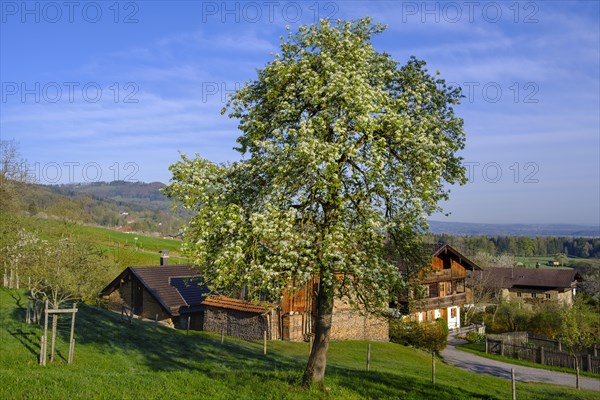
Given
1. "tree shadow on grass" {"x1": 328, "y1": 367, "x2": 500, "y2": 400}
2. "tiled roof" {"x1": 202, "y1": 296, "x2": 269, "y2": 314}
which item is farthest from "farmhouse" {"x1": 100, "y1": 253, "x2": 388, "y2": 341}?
"tree shadow on grass" {"x1": 328, "y1": 367, "x2": 500, "y2": 400}

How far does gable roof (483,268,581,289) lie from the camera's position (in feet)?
284

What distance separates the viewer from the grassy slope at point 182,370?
16.6 meters

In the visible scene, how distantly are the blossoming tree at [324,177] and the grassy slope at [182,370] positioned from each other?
277cm

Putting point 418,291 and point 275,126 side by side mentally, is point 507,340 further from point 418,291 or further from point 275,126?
point 275,126

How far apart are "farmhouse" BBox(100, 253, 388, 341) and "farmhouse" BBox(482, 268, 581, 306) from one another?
159 feet

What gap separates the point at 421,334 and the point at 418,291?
98.3 ft

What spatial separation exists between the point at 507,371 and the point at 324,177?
3401 centimetres

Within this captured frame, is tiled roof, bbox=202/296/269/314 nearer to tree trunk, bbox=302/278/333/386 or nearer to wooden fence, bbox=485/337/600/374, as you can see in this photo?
tree trunk, bbox=302/278/333/386

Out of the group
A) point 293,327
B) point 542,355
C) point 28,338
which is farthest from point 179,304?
point 542,355

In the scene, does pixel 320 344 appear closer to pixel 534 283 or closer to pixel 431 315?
pixel 431 315

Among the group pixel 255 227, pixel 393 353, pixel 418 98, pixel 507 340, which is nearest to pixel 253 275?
pixel 255 227

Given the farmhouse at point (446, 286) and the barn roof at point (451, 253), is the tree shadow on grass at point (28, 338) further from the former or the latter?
the barn roof at point (451, 253)

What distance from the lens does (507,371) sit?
4162 centimetres

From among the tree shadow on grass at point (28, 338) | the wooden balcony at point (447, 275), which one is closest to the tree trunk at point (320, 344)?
the tree shadow on grass at point (28, 338)
